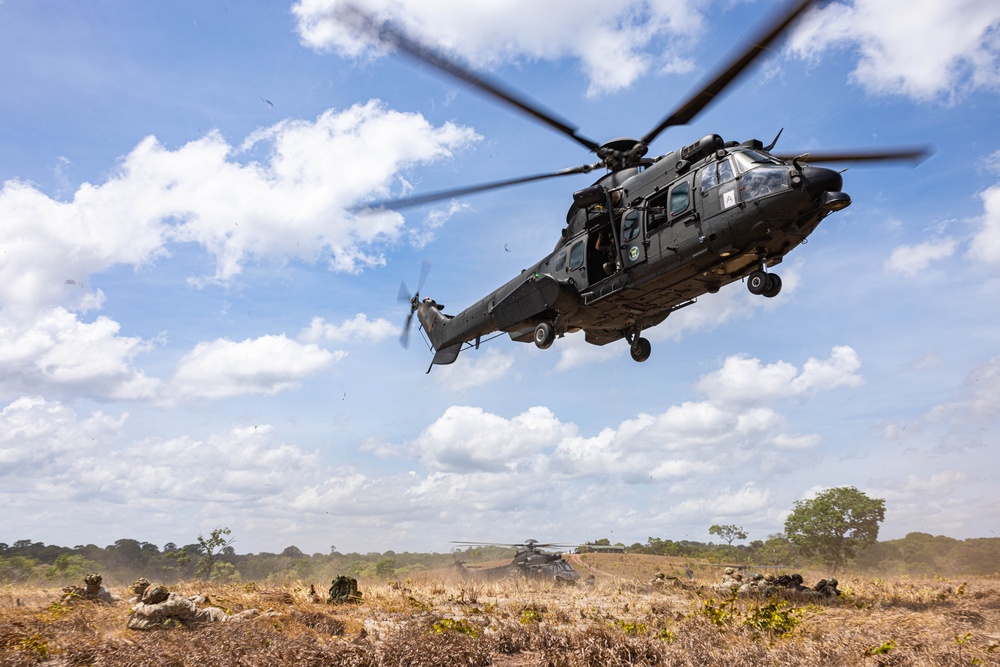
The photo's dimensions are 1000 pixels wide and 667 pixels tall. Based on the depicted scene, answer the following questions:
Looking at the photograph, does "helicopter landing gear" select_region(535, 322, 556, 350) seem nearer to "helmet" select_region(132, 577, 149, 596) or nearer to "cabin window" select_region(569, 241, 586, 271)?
"cabin window" select_region(569, 241, 586, 271)

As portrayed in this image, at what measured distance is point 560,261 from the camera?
15.5 metres

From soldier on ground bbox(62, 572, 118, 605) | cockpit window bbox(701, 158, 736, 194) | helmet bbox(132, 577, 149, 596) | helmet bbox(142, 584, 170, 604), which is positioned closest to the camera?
helmet bbox(142, 584, 170, 604)

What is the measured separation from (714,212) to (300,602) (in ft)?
34.5

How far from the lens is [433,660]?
20.5 ft

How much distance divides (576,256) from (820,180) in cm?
557

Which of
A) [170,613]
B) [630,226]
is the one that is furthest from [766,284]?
[170,613]

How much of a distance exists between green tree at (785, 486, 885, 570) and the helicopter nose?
3758cm

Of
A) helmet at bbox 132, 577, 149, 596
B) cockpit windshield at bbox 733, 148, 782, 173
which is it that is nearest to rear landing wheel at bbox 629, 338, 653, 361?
cockpit windshield at bbox 733, 148, 782, 173

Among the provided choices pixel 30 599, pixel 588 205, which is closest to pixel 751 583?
pixel 588 205

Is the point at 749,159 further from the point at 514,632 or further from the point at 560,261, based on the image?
the point at 514,632

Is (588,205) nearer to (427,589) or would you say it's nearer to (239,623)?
(427,589)

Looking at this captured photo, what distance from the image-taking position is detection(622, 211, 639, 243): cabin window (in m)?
13.6

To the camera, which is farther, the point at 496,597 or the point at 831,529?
the point at 831,529

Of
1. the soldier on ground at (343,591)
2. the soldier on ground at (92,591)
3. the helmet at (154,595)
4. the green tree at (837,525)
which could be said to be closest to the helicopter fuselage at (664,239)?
the soldier on ground at (343,591)
